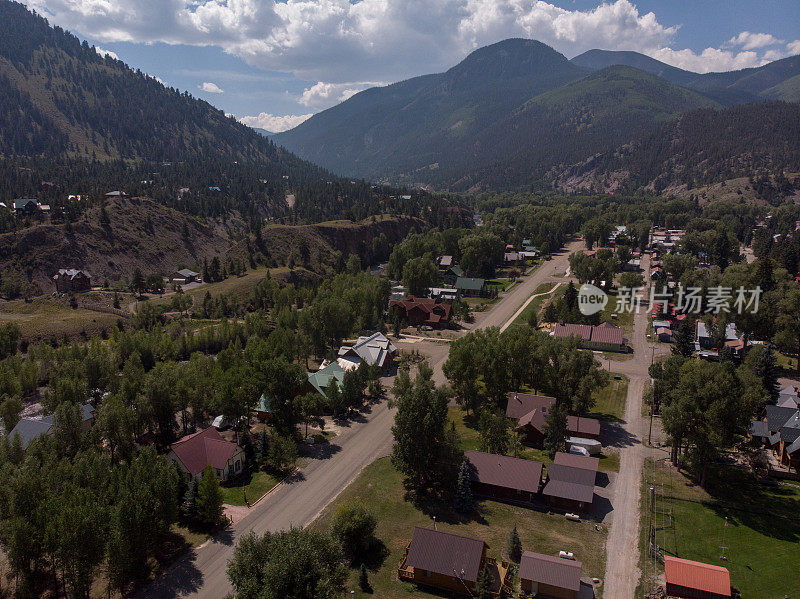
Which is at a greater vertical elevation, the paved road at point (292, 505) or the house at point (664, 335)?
the house at point (664, 335)

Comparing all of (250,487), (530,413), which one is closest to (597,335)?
(530,413)

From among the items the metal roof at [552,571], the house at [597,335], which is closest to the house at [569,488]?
the metal roof at [552,571]

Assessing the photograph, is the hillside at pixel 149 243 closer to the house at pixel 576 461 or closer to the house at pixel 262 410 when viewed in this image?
the house at pixel 262 410

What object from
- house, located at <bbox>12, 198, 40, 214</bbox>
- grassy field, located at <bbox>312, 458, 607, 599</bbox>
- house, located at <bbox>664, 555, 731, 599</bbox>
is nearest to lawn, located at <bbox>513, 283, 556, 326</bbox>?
grassy field, located at <bbox>312, 458, 607, 599</bbox>

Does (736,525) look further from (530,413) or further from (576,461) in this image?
(530,413)

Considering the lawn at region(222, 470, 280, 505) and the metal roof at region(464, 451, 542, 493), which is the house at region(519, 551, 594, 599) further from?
the lawn at region(222, 470, 280, 505)

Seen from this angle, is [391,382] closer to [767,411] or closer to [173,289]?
[767,411]

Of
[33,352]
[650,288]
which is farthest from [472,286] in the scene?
[33,352]
